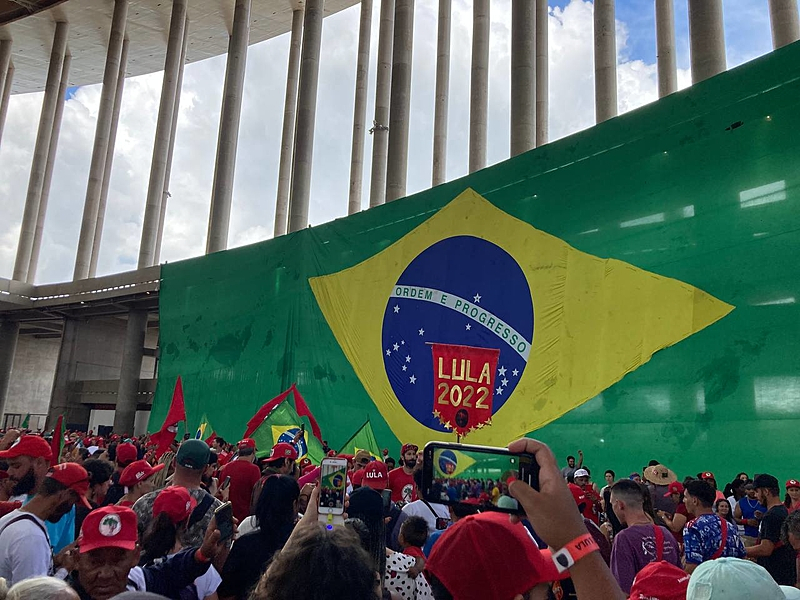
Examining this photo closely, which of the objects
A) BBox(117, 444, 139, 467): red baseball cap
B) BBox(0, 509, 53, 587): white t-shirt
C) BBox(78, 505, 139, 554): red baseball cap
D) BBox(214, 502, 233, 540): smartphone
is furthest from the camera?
BBox(117, 444, 139, 467): red baseball cap

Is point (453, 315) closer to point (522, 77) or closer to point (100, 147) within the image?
point (522, 77)

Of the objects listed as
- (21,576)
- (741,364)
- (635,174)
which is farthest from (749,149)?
(21,576)

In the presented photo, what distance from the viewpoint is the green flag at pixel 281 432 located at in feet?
34.2

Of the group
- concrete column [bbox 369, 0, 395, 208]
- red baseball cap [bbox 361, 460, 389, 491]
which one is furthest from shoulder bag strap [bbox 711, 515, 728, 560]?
concrete column [bbox 369, 0, 395, 208]

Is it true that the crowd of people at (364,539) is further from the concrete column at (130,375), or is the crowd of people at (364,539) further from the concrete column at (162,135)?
the concrete column at (162,135)

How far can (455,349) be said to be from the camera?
8.88 m

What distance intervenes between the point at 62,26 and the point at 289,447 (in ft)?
119

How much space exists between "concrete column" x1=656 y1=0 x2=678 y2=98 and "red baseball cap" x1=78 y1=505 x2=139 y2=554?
2136cm

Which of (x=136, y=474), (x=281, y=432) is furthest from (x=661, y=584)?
(x=281, y=432)

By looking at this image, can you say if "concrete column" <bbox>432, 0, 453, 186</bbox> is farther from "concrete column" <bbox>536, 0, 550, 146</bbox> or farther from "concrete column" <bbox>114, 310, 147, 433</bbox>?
"concrete column" <bbox>114, 310, 147, 433</bbox>

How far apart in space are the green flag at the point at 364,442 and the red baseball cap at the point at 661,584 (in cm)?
939

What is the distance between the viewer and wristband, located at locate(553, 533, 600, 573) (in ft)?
4.56

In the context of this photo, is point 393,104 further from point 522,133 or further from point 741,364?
point 741,364

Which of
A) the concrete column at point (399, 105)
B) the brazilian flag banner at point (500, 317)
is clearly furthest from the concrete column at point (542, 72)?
the brazilian flag banner at point (500, 317)
